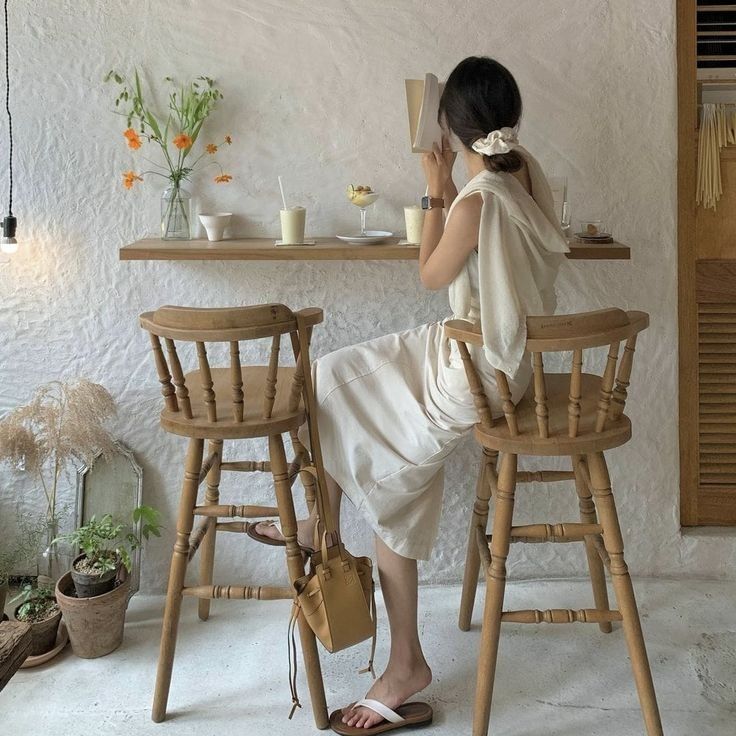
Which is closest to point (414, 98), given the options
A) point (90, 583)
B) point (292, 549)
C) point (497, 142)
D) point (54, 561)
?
point (497, 142)

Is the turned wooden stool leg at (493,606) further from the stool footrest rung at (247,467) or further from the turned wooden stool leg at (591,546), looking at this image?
the stool footrest rung at (247,467)

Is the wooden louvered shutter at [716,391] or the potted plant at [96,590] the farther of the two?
the wooden louvered shutter at [716,391]

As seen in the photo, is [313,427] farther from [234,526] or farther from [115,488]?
[115,488]

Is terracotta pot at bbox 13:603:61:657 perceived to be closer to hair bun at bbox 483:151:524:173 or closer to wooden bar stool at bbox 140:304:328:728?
wooden bar stool at bbox 140:304:328:728

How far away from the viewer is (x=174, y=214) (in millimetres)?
2588

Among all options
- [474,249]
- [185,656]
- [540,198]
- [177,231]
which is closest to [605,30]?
[540,198]

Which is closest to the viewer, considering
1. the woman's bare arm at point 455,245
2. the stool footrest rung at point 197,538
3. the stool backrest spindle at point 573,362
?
the stool backrest spindle at point 573,362

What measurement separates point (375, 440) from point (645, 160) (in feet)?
4.06

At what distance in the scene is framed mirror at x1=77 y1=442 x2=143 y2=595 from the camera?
9.00 feet

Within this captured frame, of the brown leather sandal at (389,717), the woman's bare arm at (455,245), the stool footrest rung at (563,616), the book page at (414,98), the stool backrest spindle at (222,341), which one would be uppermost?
the book page at (414,98)

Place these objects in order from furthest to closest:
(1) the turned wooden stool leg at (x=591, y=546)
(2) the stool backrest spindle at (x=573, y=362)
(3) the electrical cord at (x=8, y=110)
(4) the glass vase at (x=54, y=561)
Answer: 1. (4) the glass vase at (x=54, y=561)
2. (3) the electrical cord at (x=8, y=110)
3. (1) the turned wooden stool leg at (x=591, y=546)
4. (2) the stool backrest spindle at (x=573, y=362)

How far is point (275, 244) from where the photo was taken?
247 centimetres

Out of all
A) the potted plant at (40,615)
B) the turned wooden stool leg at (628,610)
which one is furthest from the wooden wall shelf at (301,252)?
the potted plant at (40,615)

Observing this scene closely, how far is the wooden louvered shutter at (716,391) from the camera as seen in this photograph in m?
2.75
